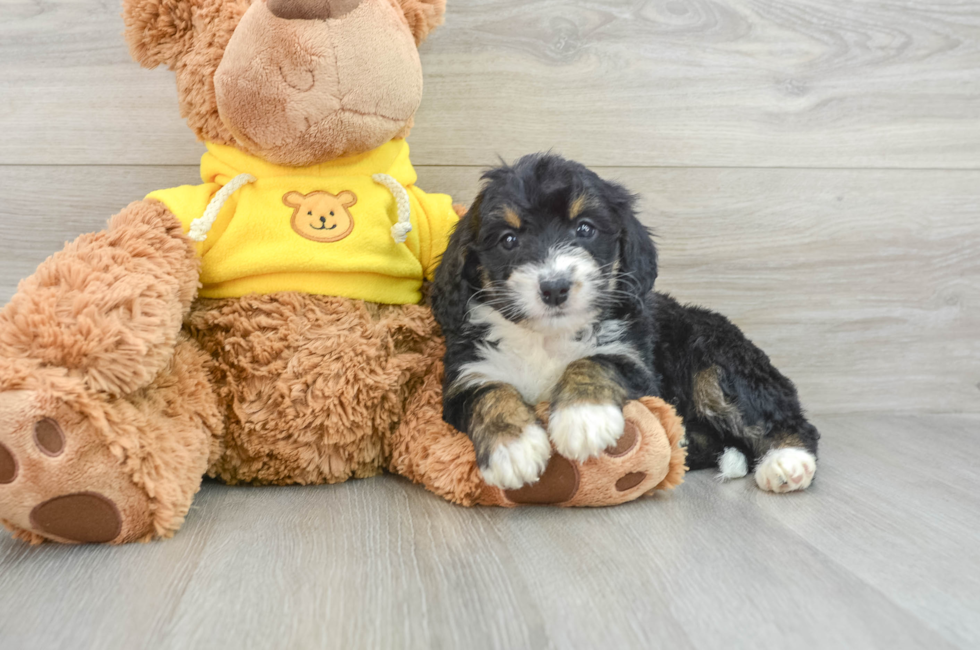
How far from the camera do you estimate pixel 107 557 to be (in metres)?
1.44

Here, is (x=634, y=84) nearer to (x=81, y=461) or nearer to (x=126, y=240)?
(x=126, y=240)

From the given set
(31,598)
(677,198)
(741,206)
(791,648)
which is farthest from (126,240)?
(741,206)

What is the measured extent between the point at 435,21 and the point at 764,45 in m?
1.22

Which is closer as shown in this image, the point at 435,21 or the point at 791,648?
the point at 791,648

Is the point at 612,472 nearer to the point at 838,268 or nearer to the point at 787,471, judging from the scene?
the point at 787,471

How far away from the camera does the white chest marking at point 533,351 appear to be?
187 centimetres

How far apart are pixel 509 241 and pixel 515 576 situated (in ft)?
2.57

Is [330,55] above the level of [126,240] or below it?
above

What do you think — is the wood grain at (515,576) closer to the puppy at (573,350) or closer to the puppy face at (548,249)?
the puppy at (573,350)

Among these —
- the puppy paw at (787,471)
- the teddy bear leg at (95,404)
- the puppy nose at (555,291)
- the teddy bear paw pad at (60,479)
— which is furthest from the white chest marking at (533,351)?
the teddy bear paw pad at (60,479)

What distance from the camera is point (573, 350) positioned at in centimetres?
187

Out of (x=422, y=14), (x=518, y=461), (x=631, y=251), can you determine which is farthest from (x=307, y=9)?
(x=518, y=461)

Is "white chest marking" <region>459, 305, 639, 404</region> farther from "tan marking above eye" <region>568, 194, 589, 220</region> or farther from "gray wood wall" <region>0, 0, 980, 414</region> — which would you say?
"gray wood wall" <region>0, 0, 980, 414</region>

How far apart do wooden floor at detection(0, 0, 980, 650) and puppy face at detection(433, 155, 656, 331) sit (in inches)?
19.2
